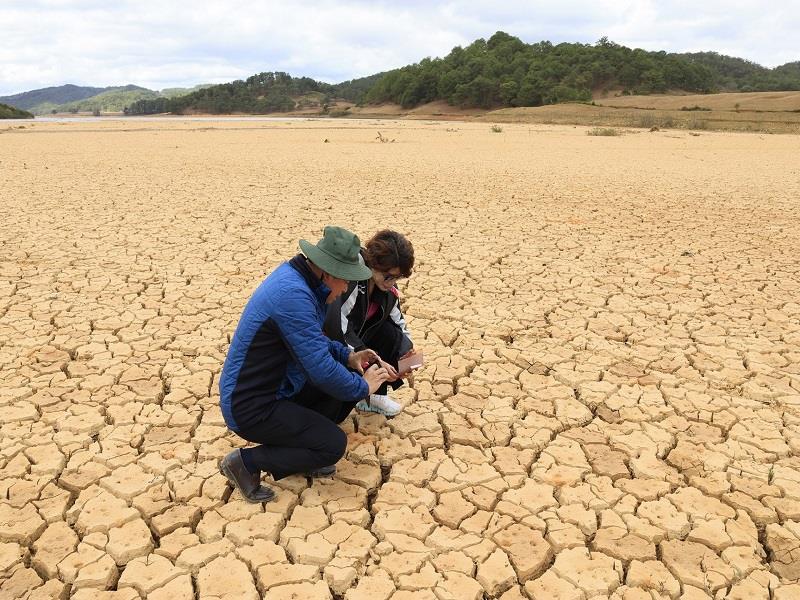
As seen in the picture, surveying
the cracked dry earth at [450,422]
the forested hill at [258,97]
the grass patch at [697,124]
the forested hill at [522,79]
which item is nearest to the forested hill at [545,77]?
the forested hill at [522,79]

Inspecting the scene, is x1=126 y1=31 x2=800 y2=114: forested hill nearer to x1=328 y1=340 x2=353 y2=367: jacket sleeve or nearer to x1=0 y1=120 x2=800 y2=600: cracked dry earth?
x1=0 y1=120 x2=800 y2=600: cracked dry earth

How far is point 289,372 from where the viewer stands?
2623 millimetres

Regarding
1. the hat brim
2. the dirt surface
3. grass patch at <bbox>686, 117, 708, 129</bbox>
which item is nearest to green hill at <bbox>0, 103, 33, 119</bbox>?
the dirt surface

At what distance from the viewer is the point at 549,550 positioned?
2410 millimetres

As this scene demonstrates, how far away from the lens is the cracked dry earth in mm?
2322

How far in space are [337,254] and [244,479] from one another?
1.08 m

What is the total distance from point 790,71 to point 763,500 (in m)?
94.8

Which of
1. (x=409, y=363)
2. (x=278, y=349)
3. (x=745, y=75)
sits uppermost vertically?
(x=745, y=75)

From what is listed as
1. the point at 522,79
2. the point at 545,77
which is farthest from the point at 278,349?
the point at 545,77

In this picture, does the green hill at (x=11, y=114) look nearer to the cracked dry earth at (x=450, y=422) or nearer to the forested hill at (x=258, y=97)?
the forested hill at (x=258, y=97)

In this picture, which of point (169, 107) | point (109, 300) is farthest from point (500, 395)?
point (169, 107)

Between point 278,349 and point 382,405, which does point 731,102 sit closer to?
point 382,405

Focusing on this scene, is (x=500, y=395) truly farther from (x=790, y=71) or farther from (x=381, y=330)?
(x=790, y=71)

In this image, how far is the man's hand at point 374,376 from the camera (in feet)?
8.67
